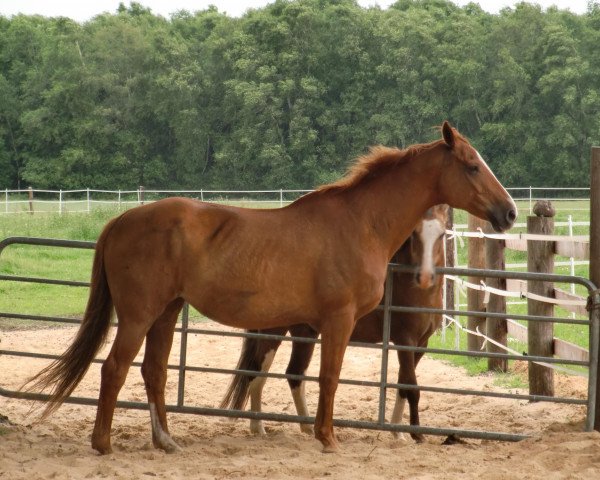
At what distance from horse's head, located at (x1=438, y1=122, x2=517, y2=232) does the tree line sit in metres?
35.1

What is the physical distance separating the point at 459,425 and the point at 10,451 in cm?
280

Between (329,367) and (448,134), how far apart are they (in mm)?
1401

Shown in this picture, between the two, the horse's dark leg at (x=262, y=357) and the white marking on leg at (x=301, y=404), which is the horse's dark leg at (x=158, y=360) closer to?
the horse's dark leg at (x=262, y=357)

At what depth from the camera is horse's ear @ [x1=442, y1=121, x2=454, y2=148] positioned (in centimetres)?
481

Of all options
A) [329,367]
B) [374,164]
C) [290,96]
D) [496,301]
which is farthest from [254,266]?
[290,96]

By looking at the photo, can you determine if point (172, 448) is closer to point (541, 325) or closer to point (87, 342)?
point (87, 342)

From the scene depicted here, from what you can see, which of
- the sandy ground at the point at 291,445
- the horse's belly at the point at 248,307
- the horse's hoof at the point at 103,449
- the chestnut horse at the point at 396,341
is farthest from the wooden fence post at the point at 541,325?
the horse's hoof at the point at 103,449

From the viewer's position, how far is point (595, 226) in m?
5.20

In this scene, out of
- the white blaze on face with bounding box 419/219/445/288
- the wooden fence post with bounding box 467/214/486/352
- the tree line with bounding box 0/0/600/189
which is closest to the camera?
the white blaze on face with bounding box 419/219/445/288

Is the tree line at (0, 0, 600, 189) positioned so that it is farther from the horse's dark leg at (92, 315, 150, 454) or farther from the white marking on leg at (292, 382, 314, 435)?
the horse's dark leg at (92, 315, 150, 454)

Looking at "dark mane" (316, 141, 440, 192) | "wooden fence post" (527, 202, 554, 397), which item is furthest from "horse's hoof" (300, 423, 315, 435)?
"wooden fence post" (527, 202, 554, 397)

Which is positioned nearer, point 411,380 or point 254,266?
point 254,266

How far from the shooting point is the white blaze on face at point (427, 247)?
5.26 meters

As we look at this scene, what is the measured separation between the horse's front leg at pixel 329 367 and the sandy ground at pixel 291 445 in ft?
0.32
